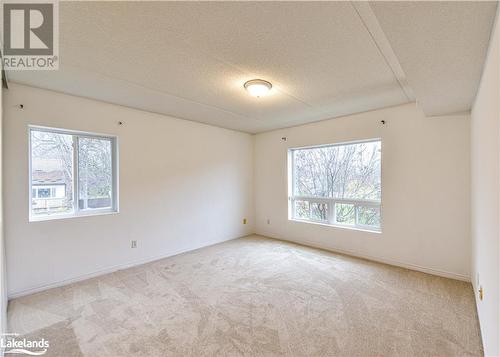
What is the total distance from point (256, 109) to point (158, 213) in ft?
7.71

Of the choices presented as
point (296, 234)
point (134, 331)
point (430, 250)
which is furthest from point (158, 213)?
point (430, 250)

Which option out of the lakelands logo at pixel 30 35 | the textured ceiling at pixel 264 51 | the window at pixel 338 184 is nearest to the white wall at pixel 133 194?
the textured ceiling at pixel 264 51

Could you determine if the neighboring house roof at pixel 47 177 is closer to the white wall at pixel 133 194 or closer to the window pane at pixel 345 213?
the white wall at pixel 133 194

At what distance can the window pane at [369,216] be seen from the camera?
382cm

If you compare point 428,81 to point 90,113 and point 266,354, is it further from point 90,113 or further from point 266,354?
point 90,113

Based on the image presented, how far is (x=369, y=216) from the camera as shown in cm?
391

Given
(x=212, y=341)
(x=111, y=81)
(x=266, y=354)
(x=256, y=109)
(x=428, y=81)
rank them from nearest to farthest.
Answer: (x=266, y=354), (x=212, y=341), (x=428, y=81), (x=111, y=81), (x=256, y=109)

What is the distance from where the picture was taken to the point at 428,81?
2.13 metres

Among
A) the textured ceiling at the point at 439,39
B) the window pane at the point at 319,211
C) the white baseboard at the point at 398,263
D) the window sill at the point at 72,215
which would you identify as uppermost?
the textured ceiling at the point at 439,39

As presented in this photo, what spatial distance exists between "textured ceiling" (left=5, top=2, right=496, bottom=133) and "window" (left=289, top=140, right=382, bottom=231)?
1.07 m

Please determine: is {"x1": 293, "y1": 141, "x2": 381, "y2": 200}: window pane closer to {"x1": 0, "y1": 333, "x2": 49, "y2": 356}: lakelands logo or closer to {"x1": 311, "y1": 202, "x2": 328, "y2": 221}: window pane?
{"x1": 311, "y1": 202, "x2": 328, "y2": 221}: window pane

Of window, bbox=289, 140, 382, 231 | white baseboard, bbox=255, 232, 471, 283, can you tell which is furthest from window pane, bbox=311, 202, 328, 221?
white baseboard, bbox=255, 232, 471, 283

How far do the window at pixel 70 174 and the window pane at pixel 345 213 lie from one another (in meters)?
3.74

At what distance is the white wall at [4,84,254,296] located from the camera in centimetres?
268
